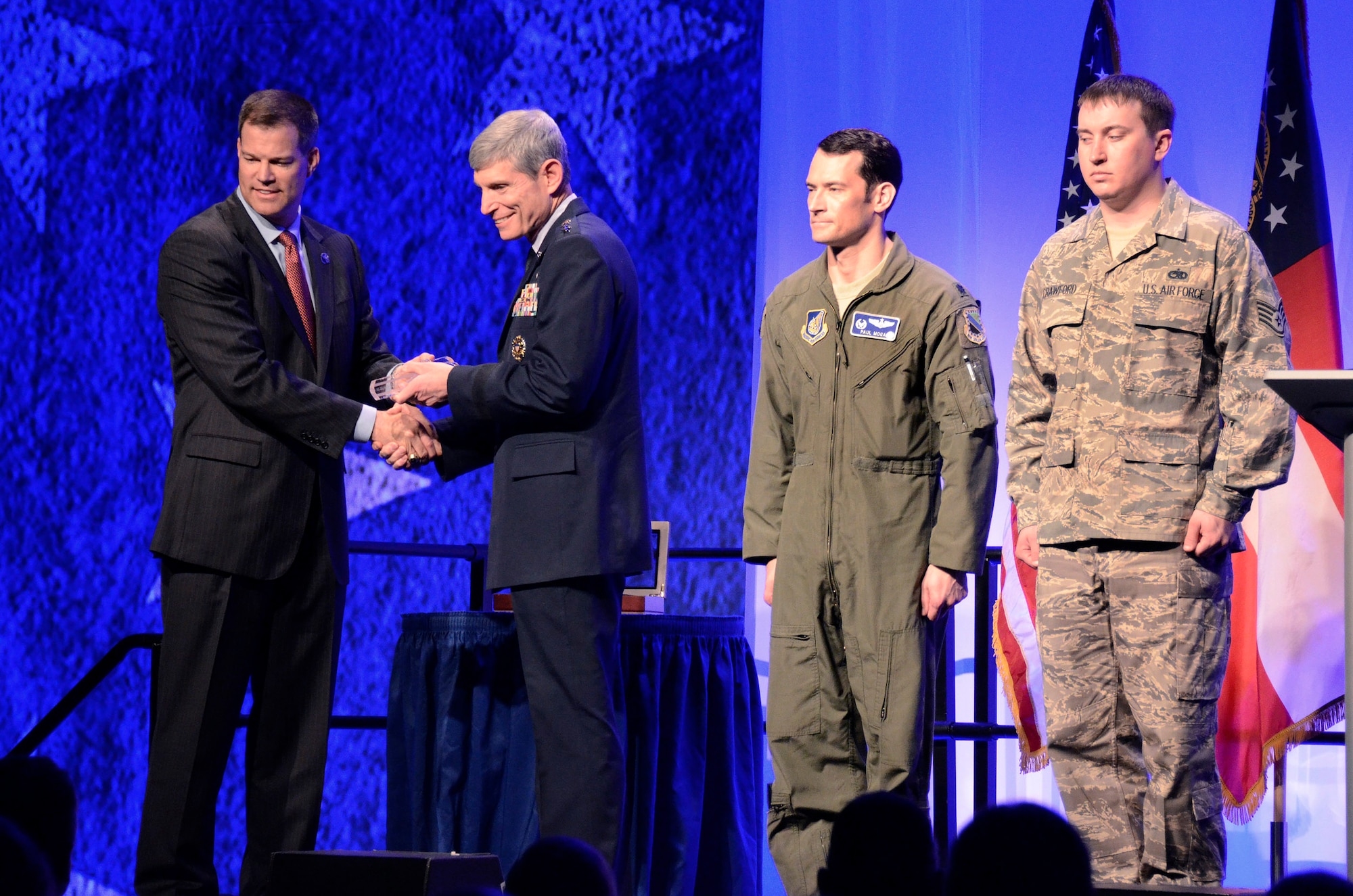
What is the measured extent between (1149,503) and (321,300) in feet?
5.40

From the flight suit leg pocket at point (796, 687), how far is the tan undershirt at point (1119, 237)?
903 mm

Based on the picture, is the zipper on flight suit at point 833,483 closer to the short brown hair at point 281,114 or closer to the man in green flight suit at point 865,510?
the man in green flight suit at point 865,510

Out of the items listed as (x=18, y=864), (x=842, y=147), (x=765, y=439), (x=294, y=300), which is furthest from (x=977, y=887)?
(x=294, y=300)

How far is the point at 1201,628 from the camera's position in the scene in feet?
8.02

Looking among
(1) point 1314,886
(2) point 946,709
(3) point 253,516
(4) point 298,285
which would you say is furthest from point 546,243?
(1) point 1314,886

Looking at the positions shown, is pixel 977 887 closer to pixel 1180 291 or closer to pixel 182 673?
pixel 1180 291

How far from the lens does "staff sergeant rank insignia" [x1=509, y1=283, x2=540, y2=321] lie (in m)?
2.70

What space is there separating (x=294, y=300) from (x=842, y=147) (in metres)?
1.13

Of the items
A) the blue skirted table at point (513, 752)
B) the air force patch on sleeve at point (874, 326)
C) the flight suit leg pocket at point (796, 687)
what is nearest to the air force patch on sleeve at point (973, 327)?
the air force patch on sleeve at point (874, 326)

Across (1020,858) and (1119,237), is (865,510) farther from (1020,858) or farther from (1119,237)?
(1020,858)

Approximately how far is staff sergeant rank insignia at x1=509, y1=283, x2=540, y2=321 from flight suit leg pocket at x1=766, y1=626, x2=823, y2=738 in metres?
0.76

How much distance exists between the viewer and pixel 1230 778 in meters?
3.32

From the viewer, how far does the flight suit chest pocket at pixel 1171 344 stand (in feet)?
8.26

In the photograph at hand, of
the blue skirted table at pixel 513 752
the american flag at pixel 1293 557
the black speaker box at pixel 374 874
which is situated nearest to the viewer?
the black speaker box at pixel 374 874
